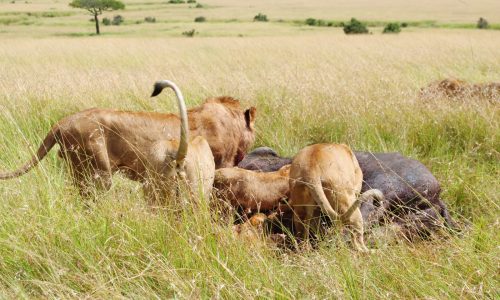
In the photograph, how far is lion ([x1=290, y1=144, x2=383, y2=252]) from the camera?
4.89 m

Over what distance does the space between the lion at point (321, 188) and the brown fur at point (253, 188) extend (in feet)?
1.29

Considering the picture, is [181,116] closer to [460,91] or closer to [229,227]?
[229,227]

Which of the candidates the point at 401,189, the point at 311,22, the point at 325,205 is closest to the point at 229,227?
the point at 325,205

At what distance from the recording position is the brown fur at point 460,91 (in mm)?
8536

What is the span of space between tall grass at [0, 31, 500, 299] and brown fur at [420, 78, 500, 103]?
1.03 feet

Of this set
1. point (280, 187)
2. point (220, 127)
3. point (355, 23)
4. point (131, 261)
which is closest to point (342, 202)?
point (280, 187)

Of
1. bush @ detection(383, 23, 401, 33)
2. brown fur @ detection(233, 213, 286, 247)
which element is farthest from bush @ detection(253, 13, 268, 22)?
brown fur @ detection(233, 213, 286, 247)

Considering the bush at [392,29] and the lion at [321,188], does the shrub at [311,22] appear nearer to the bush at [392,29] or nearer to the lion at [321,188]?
the bush at [392,29]

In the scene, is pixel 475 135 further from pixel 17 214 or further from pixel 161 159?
pixel 17 214

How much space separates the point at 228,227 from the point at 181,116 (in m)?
0.80

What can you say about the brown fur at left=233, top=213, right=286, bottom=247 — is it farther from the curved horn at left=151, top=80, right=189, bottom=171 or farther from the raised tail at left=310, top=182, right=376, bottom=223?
the curved horn at left=151, top=80, right=189, bottom=171

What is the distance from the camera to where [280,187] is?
18.8 feet

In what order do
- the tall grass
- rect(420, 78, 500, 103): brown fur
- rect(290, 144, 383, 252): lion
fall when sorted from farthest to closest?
1. rect(420, 78, 500, 103): brown fur
2. rect(290, 144, 383, 252): lion
3. the tall grass

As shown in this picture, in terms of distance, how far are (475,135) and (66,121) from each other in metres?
4.37
